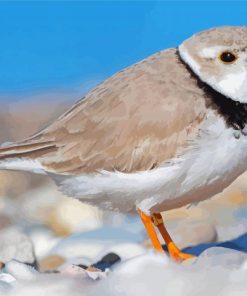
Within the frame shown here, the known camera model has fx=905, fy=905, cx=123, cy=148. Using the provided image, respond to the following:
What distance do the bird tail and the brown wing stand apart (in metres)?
0.02

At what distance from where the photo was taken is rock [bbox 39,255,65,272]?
8.94 ft

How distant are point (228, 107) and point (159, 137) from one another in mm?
171

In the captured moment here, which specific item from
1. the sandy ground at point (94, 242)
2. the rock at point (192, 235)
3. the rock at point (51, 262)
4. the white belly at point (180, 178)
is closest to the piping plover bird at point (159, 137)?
the white belly at point (180, 178)

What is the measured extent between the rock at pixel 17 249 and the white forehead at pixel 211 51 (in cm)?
98

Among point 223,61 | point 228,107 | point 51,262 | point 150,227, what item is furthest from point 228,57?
point 51,262

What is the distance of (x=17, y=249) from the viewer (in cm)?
280

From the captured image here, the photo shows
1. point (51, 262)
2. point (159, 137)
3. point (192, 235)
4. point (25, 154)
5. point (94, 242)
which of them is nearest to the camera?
point (159, 137)

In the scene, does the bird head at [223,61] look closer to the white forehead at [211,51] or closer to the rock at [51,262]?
the white forehead at [211,51]

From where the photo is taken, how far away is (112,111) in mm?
2098

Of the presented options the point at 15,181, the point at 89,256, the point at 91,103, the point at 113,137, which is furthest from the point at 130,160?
the point at 15,181

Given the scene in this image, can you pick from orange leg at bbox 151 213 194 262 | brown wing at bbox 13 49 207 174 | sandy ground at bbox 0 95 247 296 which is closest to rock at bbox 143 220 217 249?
sandy ground at bbox 0 95 247 296

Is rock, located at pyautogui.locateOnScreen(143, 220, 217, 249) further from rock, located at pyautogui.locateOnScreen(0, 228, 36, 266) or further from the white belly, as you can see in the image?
the white belly

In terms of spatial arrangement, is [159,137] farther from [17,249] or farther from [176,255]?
[17,249]

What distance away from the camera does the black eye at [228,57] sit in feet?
6.75
